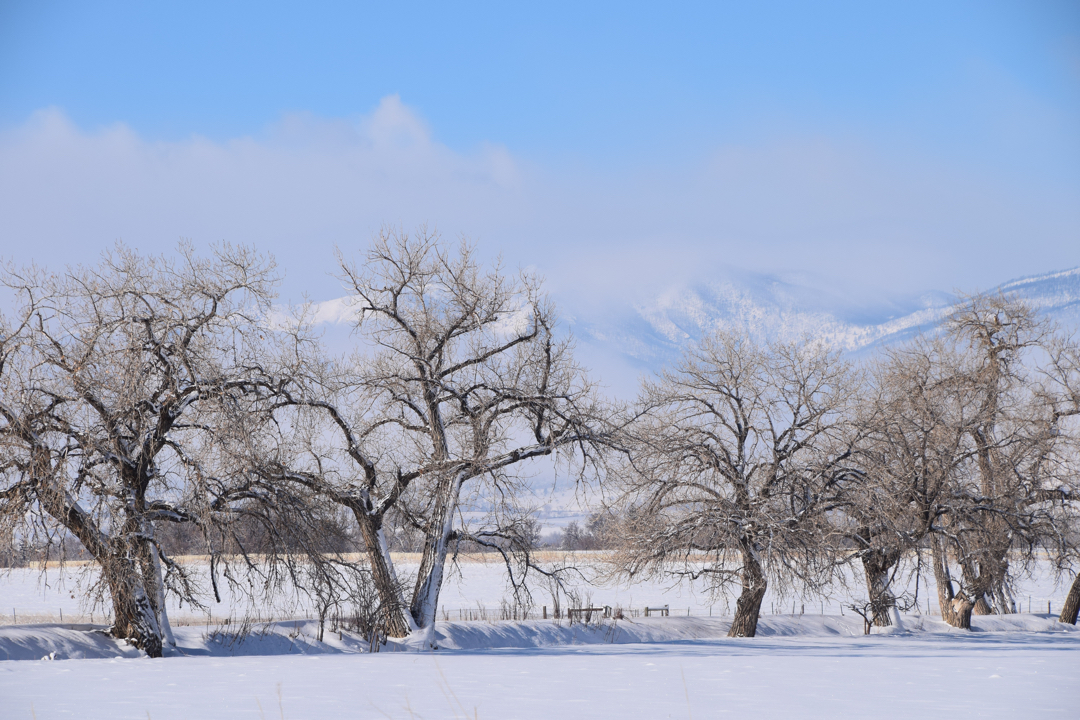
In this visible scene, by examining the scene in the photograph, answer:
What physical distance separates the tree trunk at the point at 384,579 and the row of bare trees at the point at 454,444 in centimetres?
6

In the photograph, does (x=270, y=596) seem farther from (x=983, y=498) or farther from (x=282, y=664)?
(x=983, y=498)

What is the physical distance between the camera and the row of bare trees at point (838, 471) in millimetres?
27234

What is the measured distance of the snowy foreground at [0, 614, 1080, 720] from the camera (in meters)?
10.4

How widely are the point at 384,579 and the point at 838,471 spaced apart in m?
14.0

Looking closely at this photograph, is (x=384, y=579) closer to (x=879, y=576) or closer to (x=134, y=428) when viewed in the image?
(x=134, y=428)

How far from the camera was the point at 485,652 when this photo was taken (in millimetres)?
21172

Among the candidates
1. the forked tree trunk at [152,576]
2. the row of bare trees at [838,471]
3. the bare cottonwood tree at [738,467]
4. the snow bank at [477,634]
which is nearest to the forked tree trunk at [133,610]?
the forked tree trunk at [152,576]

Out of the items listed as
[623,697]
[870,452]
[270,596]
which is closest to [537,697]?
[623,697]

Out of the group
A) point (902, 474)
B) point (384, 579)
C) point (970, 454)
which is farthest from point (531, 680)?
point (970, 454)

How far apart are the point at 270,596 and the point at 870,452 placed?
1807 centimetres

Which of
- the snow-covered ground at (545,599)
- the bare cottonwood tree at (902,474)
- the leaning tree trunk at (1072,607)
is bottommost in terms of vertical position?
the snow-covered ground at (545,599)

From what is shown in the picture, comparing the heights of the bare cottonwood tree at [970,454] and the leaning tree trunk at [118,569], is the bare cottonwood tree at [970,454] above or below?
above

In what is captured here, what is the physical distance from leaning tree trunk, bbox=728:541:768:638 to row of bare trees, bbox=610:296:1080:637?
0.17ft

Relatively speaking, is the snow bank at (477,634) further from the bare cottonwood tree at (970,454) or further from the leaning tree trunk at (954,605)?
the bare cottonwood tree at (970,454)
